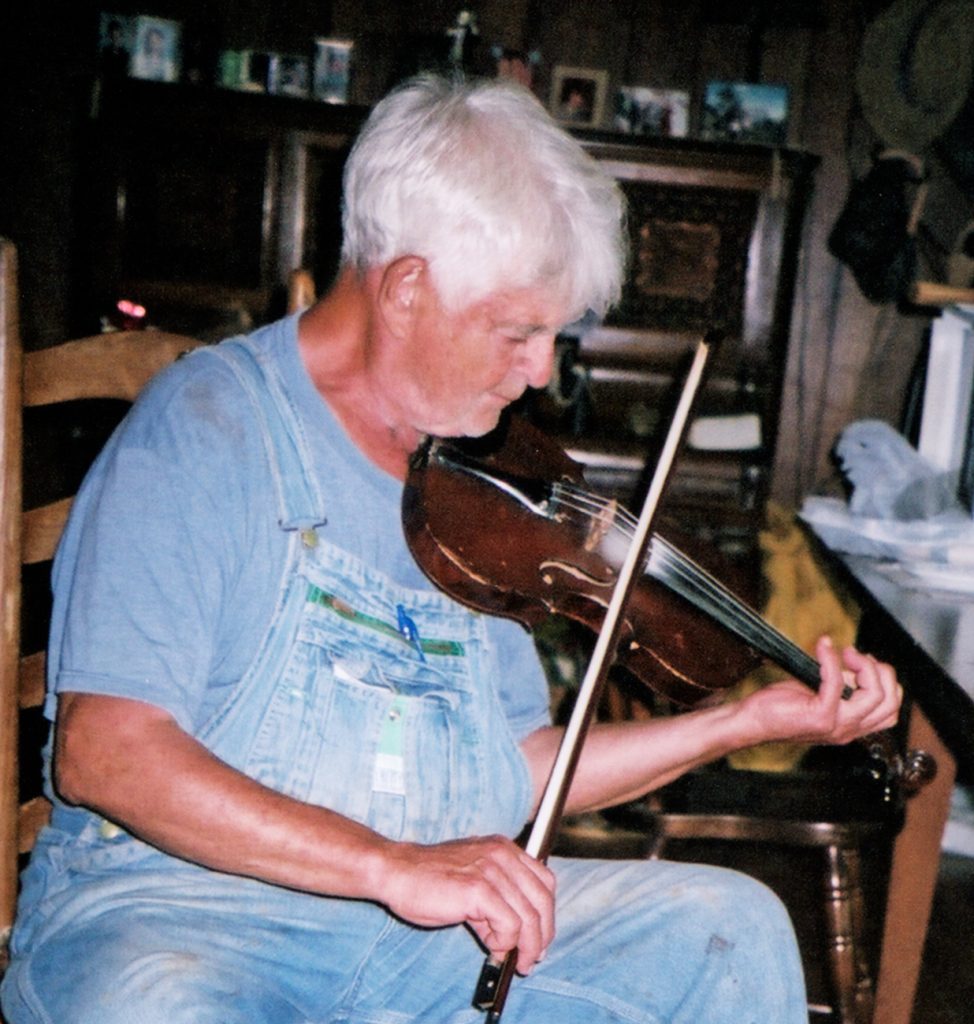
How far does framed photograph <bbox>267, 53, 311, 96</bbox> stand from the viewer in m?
3.44

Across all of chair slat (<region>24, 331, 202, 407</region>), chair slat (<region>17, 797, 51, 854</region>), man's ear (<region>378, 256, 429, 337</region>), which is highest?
man's ear (<region>378, 256, 429, 337</region>)

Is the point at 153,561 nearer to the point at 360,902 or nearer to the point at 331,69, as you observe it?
the point at 360,902

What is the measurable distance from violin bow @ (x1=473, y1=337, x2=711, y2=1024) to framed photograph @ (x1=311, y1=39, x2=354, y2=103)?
2.48 m

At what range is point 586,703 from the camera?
1.00 metres

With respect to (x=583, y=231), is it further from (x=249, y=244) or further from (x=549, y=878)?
(x=249, y=244)

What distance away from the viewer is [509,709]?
1305 millimetres

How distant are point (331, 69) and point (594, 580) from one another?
2.60m

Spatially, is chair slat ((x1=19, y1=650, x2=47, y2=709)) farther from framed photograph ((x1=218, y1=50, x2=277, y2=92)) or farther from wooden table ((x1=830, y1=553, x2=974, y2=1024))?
framed photograph ((x1=218, y1=50, x2=277, y2=92))

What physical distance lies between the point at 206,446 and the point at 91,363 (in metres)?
0.30

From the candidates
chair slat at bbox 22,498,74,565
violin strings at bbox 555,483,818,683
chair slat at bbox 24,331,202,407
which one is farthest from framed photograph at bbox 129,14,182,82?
violin strings at bbox 555,483,818,683

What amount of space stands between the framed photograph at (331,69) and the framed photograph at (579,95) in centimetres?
62

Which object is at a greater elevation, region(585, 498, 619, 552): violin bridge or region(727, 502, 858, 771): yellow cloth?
region(585, 498, 619, 552): violin bridge

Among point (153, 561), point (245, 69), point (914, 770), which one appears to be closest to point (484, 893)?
point (153, 561)

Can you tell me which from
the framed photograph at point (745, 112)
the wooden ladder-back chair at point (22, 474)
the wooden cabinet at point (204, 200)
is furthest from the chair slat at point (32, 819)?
the framed photograph at point (745, 112)
